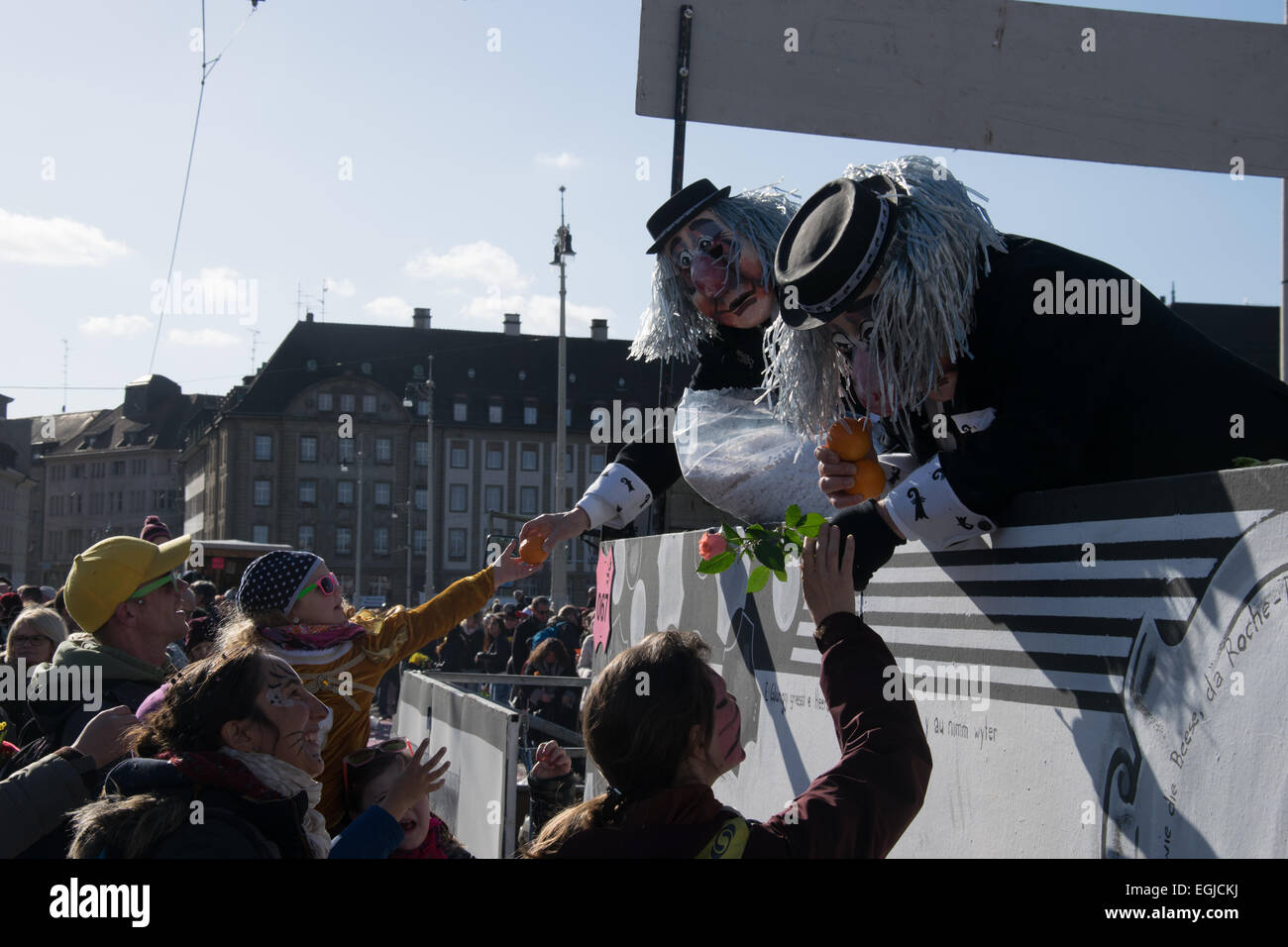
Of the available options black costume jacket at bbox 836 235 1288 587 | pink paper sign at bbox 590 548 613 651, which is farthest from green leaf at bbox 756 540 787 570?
pink paper sign at bbox 590 548 613 651

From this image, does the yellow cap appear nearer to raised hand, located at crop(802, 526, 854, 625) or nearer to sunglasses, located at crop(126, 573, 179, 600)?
sunglasses, located at crop(126, 573, 179, 600)

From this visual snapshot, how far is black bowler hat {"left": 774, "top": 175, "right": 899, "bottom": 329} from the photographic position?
100 inches

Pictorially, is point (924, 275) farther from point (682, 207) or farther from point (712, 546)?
point (682, 207)

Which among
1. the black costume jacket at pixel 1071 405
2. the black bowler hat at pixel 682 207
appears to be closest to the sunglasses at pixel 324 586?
the black bowler hat at pixel 682 207

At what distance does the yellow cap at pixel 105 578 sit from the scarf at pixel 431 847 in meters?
1.18

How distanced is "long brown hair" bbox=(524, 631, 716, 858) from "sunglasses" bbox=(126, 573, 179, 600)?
2.25 meters

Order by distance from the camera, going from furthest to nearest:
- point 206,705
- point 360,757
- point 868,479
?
point 360,757 < point 868,479 < point 206,705

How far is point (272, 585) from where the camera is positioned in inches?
146

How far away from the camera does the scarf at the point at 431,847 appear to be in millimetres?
3232

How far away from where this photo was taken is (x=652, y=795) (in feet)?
6.45

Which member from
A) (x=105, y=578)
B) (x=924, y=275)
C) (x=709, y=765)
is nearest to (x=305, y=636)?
(x=105, y=578)

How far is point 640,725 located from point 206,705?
944mm
